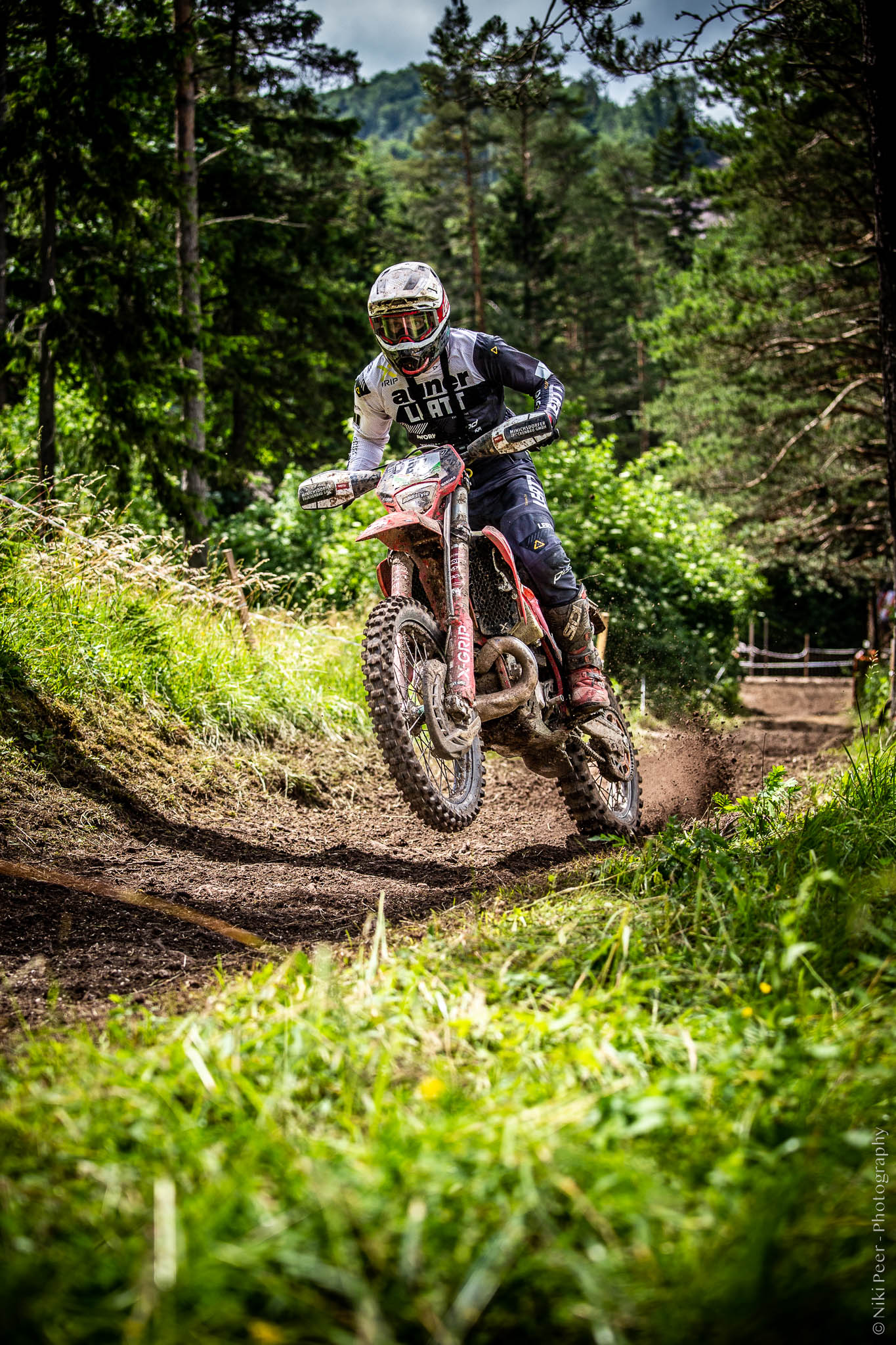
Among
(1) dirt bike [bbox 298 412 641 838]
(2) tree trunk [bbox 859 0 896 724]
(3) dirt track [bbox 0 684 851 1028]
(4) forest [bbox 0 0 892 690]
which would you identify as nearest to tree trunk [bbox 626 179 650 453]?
(4) forest [bbox 0 0 892 690]

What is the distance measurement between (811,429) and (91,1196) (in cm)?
1900

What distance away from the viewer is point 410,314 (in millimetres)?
4684

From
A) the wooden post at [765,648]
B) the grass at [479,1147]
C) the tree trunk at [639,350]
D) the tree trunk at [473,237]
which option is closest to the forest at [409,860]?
the grass at [479,1147]

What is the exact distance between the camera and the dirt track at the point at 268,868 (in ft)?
9.85

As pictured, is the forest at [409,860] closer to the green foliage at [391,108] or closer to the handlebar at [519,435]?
the handlebar at [519,435]

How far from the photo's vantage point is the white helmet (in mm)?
4645

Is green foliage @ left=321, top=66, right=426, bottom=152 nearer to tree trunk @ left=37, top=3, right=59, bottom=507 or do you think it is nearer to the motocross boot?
tree trunk @ left=37, top=3, right=59, bottom=507

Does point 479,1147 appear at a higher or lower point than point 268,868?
higher

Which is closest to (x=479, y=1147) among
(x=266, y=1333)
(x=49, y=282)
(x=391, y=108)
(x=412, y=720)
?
(x=266, y=1333)

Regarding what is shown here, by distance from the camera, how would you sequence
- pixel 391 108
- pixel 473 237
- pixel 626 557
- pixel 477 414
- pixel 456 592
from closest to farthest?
pixel 456 592 → pixel 477 414 → pixel 626 557 → pixel 473 237 → pixel 391 108

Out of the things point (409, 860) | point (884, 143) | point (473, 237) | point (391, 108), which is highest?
point (391, 108)

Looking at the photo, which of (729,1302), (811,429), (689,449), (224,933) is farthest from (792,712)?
(729,1302)

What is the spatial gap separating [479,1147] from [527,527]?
387 centimetres

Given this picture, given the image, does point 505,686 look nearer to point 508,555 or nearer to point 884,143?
point 508,555
